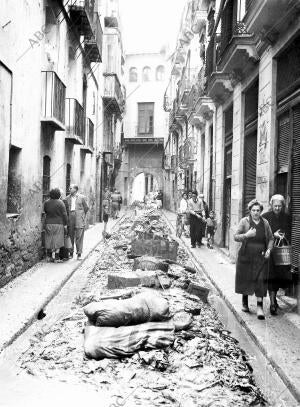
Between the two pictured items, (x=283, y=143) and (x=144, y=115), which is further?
(x=144, y=115)

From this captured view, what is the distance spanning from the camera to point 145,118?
40312 mm

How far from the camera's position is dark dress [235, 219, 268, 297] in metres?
6.24

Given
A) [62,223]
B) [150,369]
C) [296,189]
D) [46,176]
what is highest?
[46,176]

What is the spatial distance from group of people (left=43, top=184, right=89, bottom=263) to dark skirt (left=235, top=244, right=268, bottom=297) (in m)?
4.83

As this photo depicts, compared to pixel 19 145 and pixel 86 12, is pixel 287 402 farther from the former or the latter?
pixel 86 12

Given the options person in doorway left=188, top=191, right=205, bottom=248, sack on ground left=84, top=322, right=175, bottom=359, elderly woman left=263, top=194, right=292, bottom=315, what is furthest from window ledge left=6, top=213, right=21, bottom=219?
person in doorway left=188, top=191, right=205, bottom=248

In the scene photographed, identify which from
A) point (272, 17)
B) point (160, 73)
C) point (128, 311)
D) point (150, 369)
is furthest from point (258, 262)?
point (160, 73)

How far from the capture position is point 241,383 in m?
3.84

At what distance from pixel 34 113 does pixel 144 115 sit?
31.2 m

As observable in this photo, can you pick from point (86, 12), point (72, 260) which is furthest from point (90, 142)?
point (72, 260)

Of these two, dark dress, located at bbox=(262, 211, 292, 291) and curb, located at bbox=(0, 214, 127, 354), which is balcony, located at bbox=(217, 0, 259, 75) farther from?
curb, located at bbox=(0, 214, 127, 354)

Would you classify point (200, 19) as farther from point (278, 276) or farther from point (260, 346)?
point (260, 346)

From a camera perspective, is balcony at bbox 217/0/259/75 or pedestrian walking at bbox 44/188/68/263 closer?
balcony at bbox 217/0/259/75

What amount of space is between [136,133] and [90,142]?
2287cm
